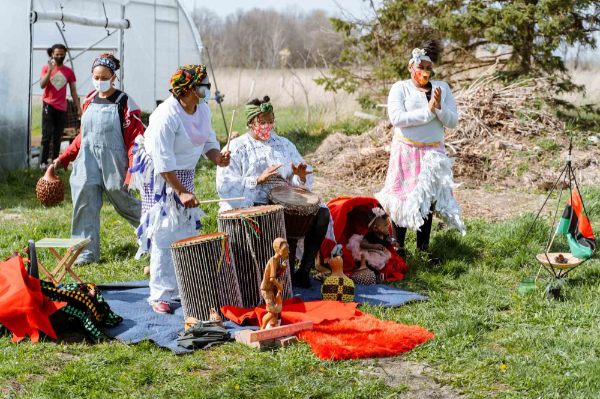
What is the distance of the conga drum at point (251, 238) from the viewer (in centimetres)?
668

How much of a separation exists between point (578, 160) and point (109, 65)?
672cm

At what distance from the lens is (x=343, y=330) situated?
6160mm

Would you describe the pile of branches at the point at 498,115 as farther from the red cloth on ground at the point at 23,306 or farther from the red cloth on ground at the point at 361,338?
the red cloth on ground at the point at 23,306

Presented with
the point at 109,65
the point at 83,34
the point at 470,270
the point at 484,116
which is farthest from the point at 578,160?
the point at 83,34

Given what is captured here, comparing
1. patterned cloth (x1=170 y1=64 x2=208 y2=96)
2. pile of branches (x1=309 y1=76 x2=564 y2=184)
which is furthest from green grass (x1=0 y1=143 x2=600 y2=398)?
pile of branches (x1=309 y1=76 x2=564 y2=184)

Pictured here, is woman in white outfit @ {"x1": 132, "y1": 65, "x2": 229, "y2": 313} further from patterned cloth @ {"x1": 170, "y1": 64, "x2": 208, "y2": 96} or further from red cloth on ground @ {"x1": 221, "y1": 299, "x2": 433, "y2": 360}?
red cloth on ground @ {"x1": 221, "y1": 299, "x2": 433, "y2": 360}

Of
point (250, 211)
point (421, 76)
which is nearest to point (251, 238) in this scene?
point (250, 211)

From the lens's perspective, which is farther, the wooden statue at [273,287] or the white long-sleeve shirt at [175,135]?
the white long-sleeve shirt at [175,135]

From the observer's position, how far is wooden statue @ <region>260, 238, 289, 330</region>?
6.13 m

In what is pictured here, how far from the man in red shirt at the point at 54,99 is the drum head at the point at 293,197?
721 cm

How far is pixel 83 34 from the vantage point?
17.0 m

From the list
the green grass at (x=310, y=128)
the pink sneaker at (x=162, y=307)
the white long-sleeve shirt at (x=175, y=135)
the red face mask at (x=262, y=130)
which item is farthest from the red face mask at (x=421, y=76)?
the green grass at (x=310, y=128)

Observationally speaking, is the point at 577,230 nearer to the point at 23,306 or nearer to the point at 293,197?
the point at 293,197

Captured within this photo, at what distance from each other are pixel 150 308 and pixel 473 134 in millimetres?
6675
